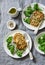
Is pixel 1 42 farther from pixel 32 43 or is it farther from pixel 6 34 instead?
pixel 32 43

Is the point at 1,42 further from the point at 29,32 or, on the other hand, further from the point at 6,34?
the point at 29,32

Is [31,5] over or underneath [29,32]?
over

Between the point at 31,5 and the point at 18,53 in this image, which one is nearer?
the point at 18,53

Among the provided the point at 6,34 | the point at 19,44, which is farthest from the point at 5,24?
the point at 19,44

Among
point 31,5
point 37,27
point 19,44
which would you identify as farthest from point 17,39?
point 31,5

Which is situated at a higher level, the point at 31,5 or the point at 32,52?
the point at 31,5

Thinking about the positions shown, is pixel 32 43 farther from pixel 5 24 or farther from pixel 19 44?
pixel 5 24

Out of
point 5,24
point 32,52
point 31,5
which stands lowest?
point 32,52

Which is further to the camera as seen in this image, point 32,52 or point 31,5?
point 31,5
